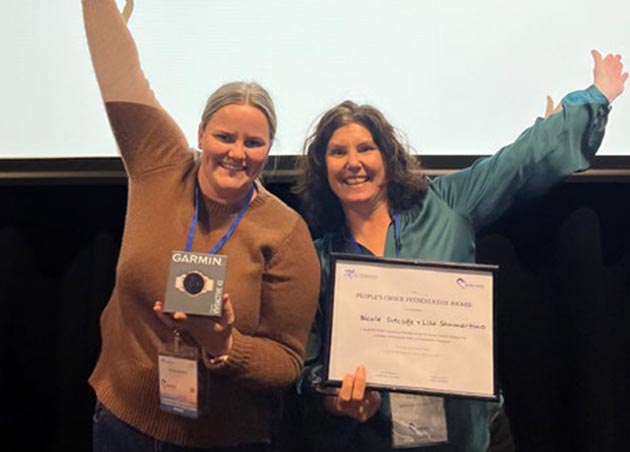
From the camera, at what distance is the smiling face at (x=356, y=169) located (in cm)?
135

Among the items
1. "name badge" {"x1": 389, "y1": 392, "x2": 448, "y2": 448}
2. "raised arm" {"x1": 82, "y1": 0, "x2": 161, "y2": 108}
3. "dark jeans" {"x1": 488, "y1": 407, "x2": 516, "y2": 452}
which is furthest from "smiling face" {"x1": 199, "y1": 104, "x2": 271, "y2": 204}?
"dark jeans" {"x1": 488, "y1": 407, "x2": 516, "y2": 452}

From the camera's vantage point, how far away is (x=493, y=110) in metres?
1.47

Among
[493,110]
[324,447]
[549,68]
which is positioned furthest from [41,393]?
[549,68]

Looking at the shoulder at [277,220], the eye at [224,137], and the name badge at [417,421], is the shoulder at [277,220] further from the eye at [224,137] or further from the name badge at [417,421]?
the name badge at [417,421]

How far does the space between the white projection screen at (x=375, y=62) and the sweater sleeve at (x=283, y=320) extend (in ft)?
1.12

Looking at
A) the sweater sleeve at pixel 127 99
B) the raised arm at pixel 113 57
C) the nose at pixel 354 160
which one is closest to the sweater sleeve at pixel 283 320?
the nose at pixel 354 160

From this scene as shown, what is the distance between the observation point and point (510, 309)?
1528 mm

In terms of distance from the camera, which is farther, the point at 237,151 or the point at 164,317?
the point at 237,151

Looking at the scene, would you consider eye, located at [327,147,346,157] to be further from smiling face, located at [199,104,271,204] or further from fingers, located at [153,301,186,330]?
fingers, located at [153,301,186,330]

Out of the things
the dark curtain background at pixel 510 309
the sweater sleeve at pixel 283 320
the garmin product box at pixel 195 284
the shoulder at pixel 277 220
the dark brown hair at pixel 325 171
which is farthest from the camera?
the dark curtain background at pixel 510 309

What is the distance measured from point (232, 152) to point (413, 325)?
52cm

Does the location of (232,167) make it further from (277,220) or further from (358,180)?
(358,180)

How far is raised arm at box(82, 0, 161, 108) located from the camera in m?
1.25

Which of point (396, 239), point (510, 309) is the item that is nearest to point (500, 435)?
point (510, 309)
